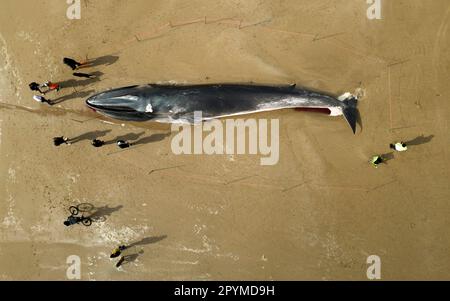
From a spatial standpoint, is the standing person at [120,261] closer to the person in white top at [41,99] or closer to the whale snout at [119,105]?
the whale snout at [119,105]

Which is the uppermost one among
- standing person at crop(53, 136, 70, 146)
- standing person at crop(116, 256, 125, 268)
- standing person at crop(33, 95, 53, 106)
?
standing person at crop(33, 95, 53, 106)

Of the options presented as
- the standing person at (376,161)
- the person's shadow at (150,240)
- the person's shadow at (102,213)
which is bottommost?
the person's shadow at (150,240)

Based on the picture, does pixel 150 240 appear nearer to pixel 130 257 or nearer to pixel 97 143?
pixel 130 257

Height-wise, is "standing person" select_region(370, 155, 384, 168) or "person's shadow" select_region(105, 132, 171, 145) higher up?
"person's shadow" select_region(105, 132, 171, 145)

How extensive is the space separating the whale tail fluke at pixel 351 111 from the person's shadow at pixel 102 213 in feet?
23.7

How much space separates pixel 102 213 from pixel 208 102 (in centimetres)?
463

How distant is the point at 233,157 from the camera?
962 centimetres

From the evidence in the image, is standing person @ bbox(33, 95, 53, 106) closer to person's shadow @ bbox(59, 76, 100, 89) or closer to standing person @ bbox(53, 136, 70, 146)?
person's shadow @ bbox(59, 76, 100, 89)

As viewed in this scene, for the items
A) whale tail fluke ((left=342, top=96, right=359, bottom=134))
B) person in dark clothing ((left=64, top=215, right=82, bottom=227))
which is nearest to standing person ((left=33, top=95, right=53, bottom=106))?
person in dark clothing ((left=64, top=215, right=82, bottom=227))

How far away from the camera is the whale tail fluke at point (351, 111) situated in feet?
30.6

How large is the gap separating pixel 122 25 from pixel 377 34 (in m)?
7.66

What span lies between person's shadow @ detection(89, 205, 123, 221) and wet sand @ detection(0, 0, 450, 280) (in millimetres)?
43

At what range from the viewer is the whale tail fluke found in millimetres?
9336

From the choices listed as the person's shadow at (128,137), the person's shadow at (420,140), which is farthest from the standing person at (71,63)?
the person's shadow at (420,140)
